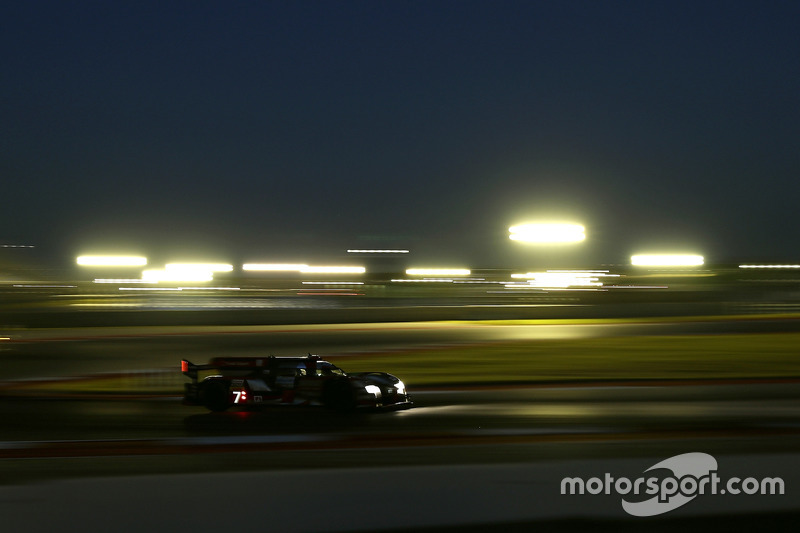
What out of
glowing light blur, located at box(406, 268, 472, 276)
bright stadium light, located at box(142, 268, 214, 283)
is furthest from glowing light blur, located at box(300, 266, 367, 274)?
bright stadium light, located at box(142, 268, 214, 283)

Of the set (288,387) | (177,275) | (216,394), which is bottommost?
(216,394)

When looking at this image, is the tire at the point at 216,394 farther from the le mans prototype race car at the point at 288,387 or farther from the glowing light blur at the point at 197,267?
the glowing light blur at the point at 197,267

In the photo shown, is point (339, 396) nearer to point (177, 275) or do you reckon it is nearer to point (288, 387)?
point (288, 387)

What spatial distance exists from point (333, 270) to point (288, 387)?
76.4 meters

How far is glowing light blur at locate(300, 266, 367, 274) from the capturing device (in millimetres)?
84688

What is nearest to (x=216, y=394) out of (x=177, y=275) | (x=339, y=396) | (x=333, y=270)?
(x=339, y=396)

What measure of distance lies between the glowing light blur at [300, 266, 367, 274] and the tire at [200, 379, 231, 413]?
72259mm

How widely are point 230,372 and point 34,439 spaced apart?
120 inches

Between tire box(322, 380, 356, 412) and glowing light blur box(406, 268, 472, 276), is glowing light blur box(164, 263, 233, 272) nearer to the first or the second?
glowing light blur box(406, 268, 472, 276)

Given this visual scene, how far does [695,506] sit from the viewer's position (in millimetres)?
6191

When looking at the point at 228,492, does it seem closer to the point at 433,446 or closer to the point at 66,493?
the point at 66,493

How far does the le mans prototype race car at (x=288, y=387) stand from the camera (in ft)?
36.0

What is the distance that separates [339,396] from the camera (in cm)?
1095

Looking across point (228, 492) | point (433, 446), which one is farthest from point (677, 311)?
point (228, 492)
